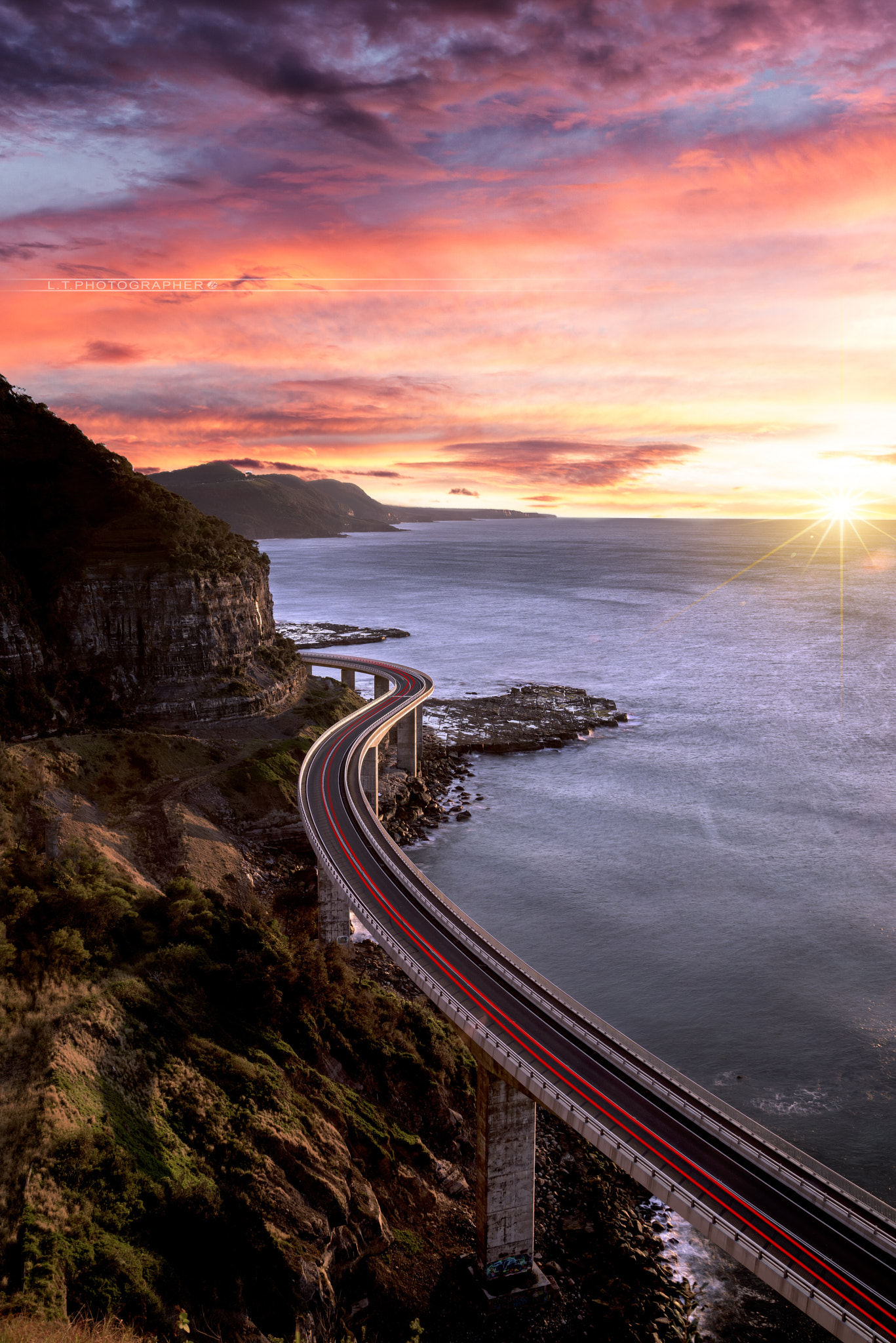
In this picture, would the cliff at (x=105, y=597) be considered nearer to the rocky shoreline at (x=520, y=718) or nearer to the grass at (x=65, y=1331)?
the rocky shoreline at (x=520, y=718)

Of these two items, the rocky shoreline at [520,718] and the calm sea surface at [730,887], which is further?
the rocky shoreline at [520,718]

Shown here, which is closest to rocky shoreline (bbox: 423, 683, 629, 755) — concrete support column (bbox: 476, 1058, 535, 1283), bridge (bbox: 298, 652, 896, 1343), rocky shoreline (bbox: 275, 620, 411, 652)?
rocky shoreline (bbox: 275, 620, 411, 652)

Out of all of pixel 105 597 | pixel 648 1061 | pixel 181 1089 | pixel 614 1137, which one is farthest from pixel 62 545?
pixel 614 1137

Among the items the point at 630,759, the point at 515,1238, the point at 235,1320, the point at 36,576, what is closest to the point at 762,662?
the point at 630,759

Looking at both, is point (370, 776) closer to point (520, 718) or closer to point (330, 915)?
point (330, 915)

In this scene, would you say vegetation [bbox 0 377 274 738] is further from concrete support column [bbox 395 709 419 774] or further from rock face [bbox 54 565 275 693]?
concrete support column [bbox 395 709 419 774]

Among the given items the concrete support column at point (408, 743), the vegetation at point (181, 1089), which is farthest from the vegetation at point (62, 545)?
the vegetation at point (181, 1089)

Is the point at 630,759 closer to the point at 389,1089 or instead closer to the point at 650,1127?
the point at 389,1089
